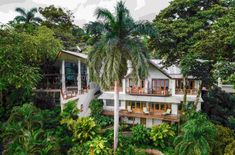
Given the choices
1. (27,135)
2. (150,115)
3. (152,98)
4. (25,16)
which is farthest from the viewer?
(25,16)

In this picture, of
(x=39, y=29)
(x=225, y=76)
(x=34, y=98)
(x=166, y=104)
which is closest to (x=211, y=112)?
(x=166, y=104)

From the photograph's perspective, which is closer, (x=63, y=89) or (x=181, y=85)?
(x=63, y=89)

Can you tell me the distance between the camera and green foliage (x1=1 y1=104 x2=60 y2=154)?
18766 millimetres

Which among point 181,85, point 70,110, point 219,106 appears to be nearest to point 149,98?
point 181,85

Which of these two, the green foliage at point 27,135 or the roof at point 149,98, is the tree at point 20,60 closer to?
the green foliage at point 27,135

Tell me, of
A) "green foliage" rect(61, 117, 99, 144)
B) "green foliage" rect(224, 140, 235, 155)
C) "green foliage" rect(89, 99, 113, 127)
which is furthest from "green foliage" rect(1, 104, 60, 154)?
"green foliage" rect(224, 140, 235, 155)

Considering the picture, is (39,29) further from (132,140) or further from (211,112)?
(211,112)

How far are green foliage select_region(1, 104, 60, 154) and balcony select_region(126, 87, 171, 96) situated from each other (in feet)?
32.4

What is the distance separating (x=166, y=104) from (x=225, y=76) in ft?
29.2

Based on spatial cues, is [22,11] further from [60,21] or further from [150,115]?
[150,115]

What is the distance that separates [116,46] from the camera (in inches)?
693

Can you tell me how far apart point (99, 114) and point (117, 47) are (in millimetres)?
10378

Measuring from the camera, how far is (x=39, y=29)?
27.7 meters

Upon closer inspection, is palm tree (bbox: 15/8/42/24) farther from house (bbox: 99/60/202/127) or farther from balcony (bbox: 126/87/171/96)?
balcony (bbox: 126/87/171/96)
